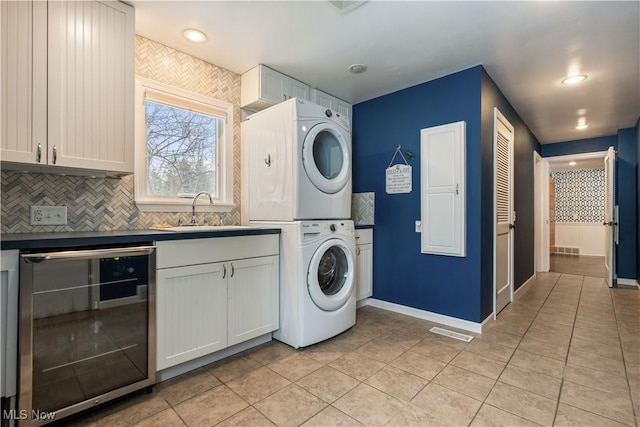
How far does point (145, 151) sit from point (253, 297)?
1.37 m

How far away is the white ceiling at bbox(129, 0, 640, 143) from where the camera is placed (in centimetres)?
197

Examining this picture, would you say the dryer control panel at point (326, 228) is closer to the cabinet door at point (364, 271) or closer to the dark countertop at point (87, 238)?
the dark countertop at point (87, 238)

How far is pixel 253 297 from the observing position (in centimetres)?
224

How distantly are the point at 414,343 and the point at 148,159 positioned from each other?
2528 millimetres

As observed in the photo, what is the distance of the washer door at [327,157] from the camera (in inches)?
93.8

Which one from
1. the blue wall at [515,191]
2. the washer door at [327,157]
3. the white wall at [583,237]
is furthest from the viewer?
the white wall at [583,237]

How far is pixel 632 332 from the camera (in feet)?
8.74

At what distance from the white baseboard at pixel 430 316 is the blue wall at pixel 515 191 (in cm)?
17

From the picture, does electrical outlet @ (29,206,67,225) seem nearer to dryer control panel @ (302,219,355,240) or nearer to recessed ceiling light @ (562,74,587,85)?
dryer control panel @ (302,219,355,240)

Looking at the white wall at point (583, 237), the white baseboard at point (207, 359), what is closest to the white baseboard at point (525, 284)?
the white baseboard at point (207, 359)

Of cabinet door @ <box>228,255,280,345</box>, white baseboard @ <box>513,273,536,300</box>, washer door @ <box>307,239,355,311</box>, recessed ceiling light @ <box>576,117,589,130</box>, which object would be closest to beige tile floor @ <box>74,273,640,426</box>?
cabinet door @ <box>228,255,280,345</box>

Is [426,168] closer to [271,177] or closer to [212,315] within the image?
[271,177]

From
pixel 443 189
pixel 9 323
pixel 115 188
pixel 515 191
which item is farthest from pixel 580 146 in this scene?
pixel 9 323

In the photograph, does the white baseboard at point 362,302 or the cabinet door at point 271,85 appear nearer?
the cabinet door at point 271,85
